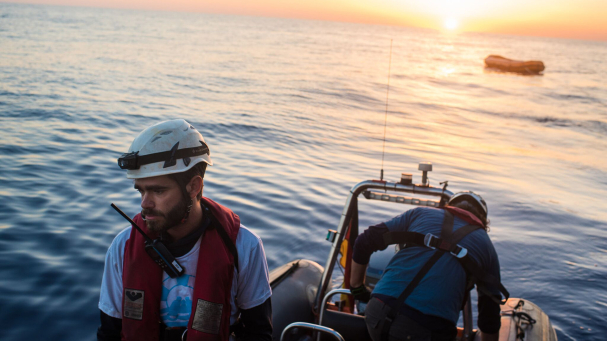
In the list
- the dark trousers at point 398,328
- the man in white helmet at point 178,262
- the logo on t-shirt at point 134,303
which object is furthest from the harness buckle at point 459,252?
the logo on t-shirt at point 134,303

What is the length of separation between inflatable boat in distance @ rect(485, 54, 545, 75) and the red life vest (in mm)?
56536

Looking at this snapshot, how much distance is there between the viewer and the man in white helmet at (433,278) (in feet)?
10.1

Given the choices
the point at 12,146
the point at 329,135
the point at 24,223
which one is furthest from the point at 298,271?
the point at 329,135

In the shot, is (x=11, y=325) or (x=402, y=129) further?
(x=402, y=129)

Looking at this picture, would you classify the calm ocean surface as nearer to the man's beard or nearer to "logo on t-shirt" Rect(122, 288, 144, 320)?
"logo on t-shirt" Rect(122, 288, 144, 320)

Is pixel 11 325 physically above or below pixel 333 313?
below

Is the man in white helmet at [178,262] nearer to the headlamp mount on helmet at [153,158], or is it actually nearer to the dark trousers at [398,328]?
the headlamp mount on helmet at [153,158]

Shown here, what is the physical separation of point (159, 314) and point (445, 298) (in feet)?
5.58

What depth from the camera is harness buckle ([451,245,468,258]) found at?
3.09 m

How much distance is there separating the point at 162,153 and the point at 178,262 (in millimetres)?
520

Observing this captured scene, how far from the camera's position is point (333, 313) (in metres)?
4.01

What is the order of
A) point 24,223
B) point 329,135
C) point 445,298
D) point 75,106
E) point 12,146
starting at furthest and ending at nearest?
point 75,106 → point 329,135 → point 12,146 → point 24,223 → point 445,298

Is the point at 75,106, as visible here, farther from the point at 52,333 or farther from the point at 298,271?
the point at 298,271

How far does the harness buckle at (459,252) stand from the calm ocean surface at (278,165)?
4.11m
